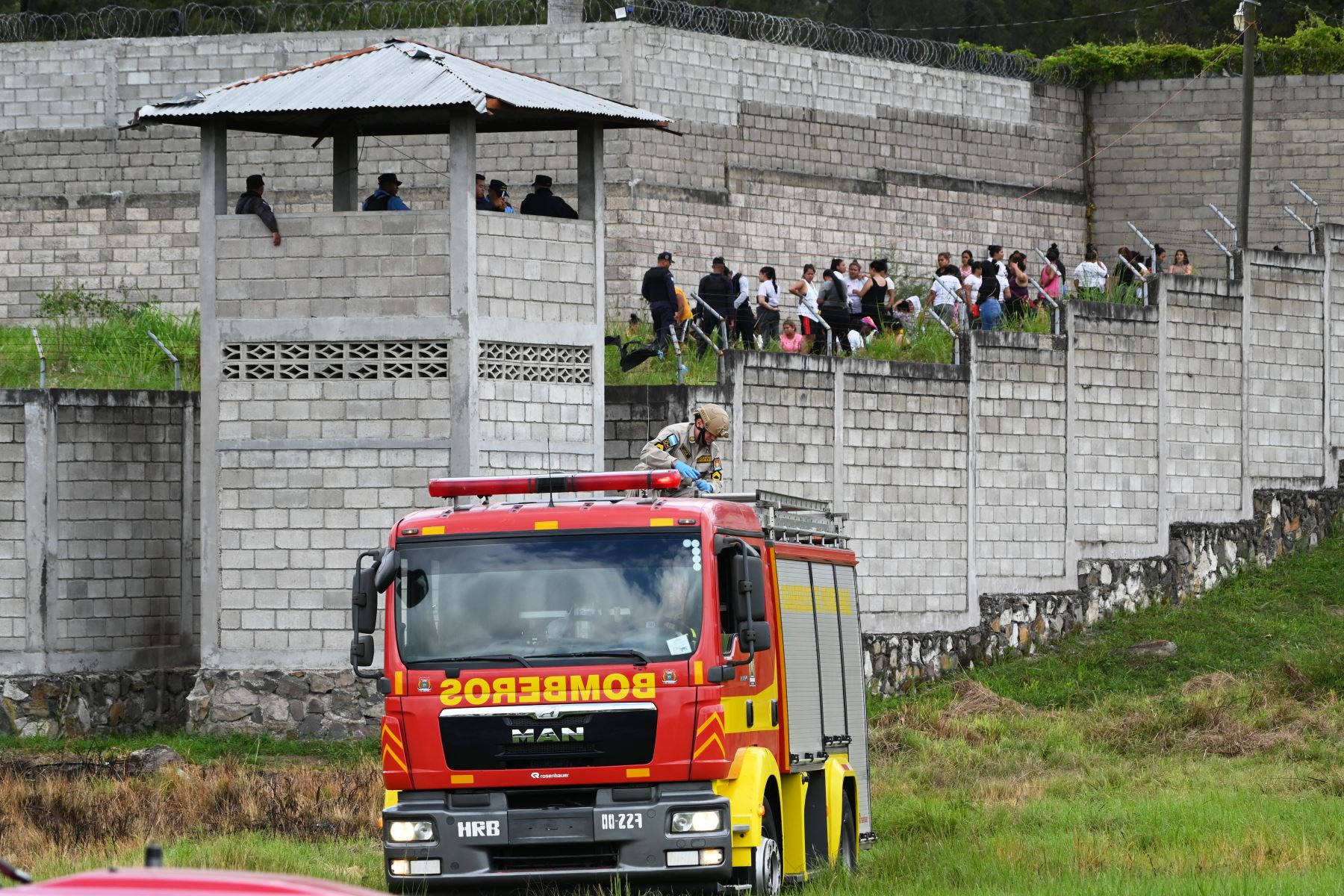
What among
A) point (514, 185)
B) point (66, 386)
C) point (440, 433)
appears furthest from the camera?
point (514, 185)

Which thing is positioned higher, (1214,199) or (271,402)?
(1214,199)

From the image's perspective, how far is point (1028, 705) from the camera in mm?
24172

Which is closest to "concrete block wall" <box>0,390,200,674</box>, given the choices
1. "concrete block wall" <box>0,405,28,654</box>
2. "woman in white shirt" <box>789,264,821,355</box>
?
"concrete block wall" <box>0,405,28,654</box>

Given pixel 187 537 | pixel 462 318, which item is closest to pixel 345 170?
pixel 462 318

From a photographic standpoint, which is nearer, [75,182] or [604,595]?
[604,595]

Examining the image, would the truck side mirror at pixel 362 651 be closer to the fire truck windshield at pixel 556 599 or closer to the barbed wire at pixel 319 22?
the fire truck windshield at pixel 556 599

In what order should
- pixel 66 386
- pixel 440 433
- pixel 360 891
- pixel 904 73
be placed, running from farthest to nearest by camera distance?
pixel 904 73 < pixel 66 386 < pixel 440 433 < pixel 360 891

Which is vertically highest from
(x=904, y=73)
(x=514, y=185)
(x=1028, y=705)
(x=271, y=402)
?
(x=904, y=73)

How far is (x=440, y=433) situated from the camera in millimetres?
20750

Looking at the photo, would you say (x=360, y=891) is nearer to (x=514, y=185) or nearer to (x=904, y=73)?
(x=514, y=185)

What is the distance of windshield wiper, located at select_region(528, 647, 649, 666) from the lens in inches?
462

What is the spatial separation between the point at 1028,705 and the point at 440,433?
7727 millimetres

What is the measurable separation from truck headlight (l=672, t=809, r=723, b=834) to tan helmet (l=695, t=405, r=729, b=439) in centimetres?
333

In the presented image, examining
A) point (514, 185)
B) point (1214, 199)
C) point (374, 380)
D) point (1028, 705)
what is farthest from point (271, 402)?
point (1214, 199)
